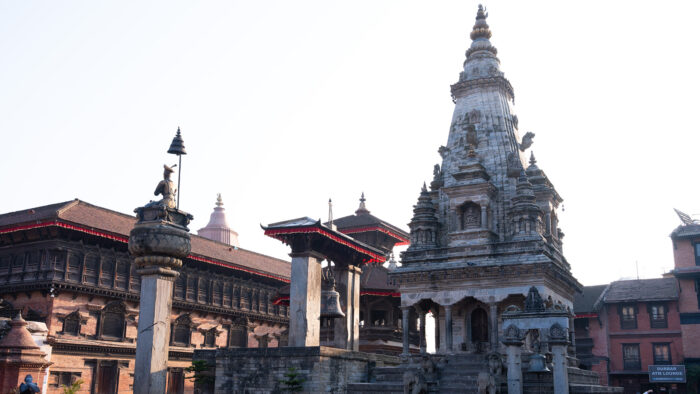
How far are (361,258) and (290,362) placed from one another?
6.61 metres

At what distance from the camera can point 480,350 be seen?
105ft

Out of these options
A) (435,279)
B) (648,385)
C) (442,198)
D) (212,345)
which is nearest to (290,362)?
(435,279)

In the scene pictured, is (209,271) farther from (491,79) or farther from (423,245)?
(491,79)

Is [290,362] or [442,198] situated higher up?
[442,198]

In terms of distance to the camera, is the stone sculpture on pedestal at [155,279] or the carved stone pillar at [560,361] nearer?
the stone sculpture on pedestal at [155,279]

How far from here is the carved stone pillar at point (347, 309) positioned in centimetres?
2897

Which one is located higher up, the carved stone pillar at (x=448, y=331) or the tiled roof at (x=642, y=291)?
the tiled roof at (x=642, y=291)

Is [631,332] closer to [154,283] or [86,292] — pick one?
[86,292]

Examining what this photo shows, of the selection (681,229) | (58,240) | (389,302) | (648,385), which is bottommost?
(648,385)

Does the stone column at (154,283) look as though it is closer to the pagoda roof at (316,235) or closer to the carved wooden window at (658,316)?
the pagoda roof at (316,235)

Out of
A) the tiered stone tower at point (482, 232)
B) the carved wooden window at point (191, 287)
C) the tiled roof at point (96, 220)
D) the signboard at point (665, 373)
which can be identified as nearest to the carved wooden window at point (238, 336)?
the tiled roof at point (96, 220)

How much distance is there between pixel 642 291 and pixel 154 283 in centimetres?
4187

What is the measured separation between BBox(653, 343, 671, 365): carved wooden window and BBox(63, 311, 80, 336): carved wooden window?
36974 mm

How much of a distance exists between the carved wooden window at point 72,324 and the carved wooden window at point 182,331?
6.79 m
